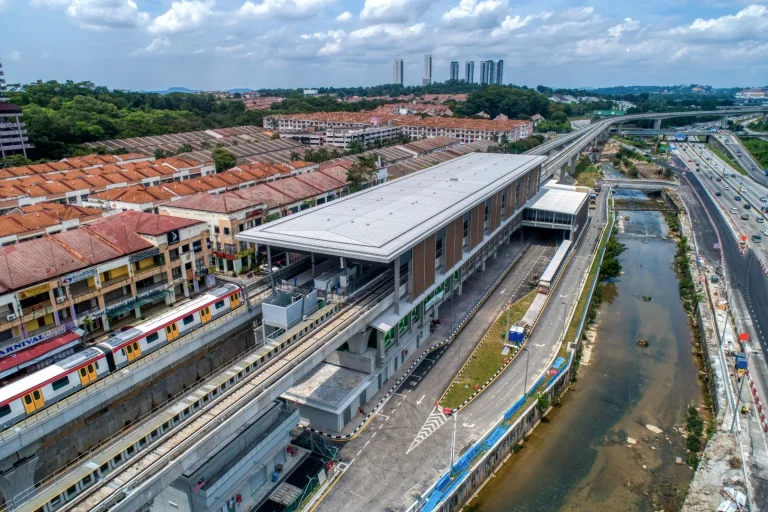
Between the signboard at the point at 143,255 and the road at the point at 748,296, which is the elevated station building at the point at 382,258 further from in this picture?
the road at the point at 748,296

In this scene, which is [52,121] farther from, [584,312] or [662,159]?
Result: [662,159]

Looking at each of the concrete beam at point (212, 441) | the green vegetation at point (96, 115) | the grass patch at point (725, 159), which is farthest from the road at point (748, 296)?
the green vegetation at point (96, 115)

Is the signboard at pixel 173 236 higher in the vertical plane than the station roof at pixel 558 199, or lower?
higher

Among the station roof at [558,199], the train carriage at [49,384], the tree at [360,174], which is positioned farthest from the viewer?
the tree at [360,174]

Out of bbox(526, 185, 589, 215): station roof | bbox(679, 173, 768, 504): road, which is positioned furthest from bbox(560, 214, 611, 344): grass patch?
bbox(679, 173, 768, 504): road

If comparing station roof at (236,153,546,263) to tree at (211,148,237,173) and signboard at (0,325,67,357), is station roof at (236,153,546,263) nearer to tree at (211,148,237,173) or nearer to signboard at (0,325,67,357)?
signboard at (0,325,67,357)

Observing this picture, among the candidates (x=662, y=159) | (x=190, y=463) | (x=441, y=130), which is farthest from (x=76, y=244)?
(x=662, y=159)

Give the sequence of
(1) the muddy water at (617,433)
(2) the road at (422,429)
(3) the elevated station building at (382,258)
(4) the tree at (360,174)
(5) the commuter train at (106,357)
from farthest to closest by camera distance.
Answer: (4) the tree at (360,174)
(3) the elevated station building at (382,258)
(1) the muddy water at (617,433)
(2) the road at (422,429)
(5) the commuter train at (106,357)
